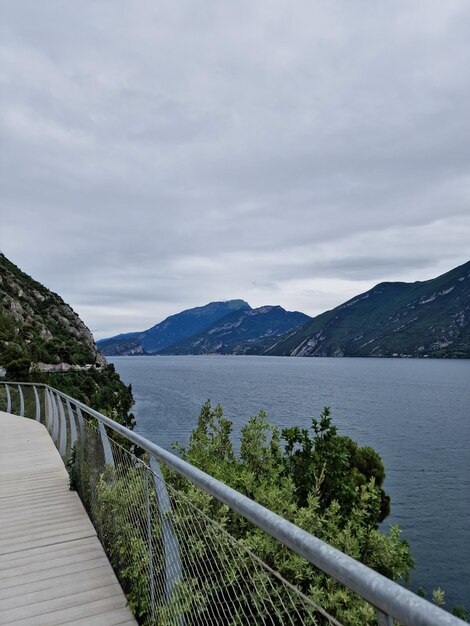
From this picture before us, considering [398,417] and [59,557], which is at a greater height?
[59,557]

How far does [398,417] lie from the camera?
204 feet

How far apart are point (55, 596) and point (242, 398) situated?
266 ft

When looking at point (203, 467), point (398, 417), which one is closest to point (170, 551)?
point (203, 467)

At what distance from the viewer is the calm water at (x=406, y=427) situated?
2438 cm

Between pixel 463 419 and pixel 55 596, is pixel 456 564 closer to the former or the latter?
pixel 55 596

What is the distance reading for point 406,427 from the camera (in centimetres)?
5491

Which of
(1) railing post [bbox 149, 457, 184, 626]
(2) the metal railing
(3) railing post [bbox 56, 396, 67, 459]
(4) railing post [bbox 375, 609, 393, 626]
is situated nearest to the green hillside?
(3) railing post [bbox 56, 396, 67, 459]

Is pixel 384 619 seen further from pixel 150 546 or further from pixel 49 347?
pixel 49 347

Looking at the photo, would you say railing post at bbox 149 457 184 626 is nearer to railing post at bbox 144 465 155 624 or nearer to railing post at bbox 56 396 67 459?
railing post at bbox 144 465 155 624

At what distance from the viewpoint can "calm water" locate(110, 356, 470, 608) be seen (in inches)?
960

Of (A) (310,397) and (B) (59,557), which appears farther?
(A) (310,397)

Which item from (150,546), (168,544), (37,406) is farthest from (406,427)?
(168,544)

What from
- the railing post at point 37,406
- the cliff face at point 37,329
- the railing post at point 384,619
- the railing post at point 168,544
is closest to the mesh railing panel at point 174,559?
the railing post at point 168,544

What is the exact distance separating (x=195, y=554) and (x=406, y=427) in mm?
57830
